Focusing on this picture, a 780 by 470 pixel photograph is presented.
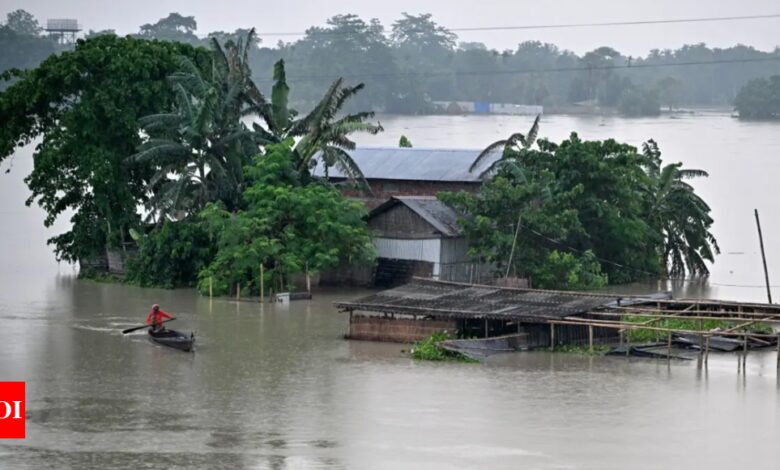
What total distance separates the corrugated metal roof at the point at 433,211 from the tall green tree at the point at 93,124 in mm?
5263

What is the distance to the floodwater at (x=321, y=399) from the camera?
1756cm

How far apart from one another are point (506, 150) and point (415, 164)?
3.13m

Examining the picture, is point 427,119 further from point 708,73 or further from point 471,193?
point 471,193

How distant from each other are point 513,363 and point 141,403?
591 cm

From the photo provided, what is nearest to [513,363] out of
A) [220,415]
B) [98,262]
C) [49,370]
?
[220,415]

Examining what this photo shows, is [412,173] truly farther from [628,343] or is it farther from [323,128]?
[628,343]

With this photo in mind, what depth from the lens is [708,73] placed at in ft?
398

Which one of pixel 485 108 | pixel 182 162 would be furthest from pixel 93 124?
pixel 485 108

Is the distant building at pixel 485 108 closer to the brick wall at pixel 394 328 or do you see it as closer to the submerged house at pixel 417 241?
the submerged house at pixel 417 241

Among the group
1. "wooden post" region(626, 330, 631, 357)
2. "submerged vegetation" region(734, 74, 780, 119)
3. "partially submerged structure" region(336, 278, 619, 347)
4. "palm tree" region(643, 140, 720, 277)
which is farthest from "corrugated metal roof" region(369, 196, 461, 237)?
"submerged vegetation" region(734, 74, 780, 119)

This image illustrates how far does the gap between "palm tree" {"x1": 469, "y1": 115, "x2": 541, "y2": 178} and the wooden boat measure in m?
9.02

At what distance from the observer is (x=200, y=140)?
30.5 meters

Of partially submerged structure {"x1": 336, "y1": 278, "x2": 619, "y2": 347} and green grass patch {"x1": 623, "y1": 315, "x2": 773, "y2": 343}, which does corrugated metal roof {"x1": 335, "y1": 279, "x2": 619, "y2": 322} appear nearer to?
partially submerged structure {"x1": 336, "y1": 278, "x2": 619, "y2": 347}

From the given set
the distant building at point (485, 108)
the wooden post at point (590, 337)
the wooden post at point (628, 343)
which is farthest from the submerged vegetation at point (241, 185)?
the distant building at point (485, 108)
